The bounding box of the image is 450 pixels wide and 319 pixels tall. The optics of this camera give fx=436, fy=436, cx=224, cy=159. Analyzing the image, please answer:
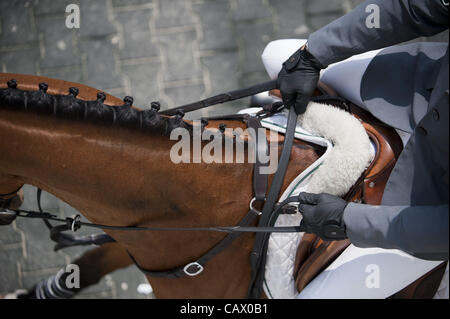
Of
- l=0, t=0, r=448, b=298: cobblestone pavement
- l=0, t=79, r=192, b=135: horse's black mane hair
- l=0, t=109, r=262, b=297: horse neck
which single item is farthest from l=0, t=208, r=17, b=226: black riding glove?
l=0, t=0, r=448, b=298: cobblestone pavement

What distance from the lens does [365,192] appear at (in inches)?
59.1

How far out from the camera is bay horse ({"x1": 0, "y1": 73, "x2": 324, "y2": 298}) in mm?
1169

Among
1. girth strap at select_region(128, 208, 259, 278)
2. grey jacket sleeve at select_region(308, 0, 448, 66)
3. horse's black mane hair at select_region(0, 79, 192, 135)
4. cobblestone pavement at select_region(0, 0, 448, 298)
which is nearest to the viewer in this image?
horse's black mane hair at select_region(0, 79, 192, 135)

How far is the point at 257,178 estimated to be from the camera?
143 centimetres

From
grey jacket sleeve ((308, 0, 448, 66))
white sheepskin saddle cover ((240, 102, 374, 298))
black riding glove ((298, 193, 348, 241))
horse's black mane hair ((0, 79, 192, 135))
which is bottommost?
black riding glove ((298, 193, 348, 241))

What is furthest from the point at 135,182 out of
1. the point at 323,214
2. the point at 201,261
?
the point at 323,214

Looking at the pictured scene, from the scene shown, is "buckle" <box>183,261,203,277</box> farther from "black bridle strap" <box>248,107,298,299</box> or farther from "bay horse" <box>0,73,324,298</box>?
"black bridle strap" <box>248,107,298,299</box>

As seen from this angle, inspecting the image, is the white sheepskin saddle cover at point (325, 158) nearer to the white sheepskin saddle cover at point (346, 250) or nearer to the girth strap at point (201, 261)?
the white sheepskin saddle cover at point (346, 250)

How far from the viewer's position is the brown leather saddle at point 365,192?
1505 mm

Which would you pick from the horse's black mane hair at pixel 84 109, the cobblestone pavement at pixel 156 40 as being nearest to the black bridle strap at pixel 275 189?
the horse's black mane hair at pixel 84 109
